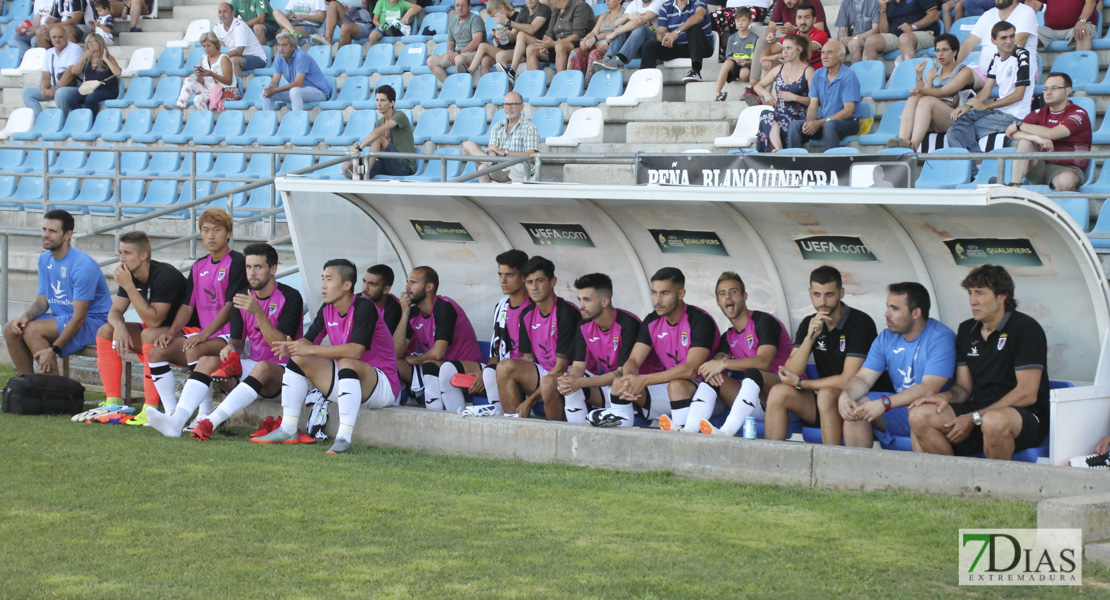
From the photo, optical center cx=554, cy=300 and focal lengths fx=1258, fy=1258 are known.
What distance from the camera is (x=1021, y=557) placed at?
16.6 feet

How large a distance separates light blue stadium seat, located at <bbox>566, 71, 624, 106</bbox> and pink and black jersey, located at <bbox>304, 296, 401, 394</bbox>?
18.9 ft

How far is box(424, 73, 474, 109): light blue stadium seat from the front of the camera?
589 inches

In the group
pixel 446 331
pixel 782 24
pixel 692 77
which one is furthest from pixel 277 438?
pixel 782 24

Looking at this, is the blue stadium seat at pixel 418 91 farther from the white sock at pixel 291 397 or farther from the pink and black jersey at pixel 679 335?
the pink and black jersey at pixel 679 335

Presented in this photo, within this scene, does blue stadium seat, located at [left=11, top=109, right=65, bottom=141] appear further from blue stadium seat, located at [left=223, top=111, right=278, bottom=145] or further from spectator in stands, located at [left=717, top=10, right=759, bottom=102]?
spectator in stands, located at [left=717, top=10, right=759, bottom=102]

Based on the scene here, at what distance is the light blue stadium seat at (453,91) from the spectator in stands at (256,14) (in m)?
4.25

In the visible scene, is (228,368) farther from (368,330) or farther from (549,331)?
(549,331)

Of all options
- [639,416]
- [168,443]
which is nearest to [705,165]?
[639,416]

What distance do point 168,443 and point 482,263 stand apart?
2.79 m

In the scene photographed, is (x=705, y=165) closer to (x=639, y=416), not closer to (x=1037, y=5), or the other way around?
(x=639, y=416)

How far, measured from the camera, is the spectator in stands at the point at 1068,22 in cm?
1123

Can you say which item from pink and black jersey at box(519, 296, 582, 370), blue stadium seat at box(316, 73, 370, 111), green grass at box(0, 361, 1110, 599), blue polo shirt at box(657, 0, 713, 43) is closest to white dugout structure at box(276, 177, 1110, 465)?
pink and black jersey at box(519, 296, 582, 370)

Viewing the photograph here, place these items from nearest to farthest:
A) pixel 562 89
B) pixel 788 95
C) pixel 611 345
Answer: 1. pixel 611 345
2. pixel 788 95
3. pixel 562 89

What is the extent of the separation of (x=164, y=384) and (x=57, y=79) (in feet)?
37.5
